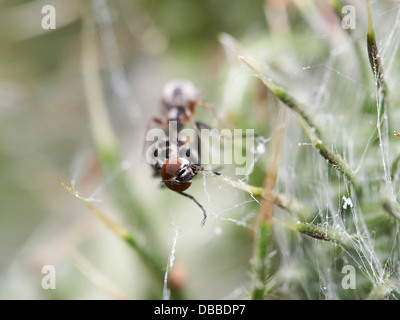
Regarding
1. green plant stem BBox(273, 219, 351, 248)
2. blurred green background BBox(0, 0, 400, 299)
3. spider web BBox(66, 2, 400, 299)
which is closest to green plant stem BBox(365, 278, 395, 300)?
spider web BBox(66, 2, 400, 299)

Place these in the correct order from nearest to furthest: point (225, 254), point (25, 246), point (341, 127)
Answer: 1. point (341, 127)
2. point (225, 254)
3. point (25, 246)

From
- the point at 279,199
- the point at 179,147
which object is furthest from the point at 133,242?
the point at 279,199

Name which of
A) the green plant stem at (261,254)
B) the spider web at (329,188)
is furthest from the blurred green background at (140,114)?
the green plant stem at (261,254)

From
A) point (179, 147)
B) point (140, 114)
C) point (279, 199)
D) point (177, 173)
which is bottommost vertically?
point (279, 199)

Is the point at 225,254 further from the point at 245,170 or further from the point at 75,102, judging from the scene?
the point at 75,102

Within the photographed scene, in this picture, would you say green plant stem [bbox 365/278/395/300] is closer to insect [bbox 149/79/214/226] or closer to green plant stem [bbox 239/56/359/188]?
green plant stem [bbox 239/56/359/188]

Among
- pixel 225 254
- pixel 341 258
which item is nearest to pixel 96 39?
pixel 225 254

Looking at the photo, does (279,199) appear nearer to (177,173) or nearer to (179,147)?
(177,173)
